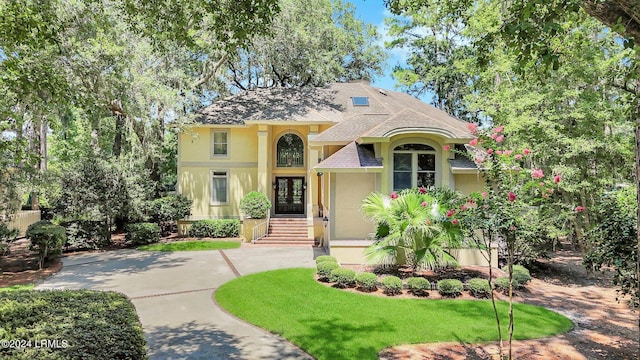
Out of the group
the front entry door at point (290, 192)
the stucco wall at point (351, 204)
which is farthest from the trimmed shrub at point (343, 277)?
the front entry door at point (290, 192)

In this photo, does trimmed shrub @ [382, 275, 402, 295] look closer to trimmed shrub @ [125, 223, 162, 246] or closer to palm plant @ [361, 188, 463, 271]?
palm plant @ [361, 188, 463, 271]


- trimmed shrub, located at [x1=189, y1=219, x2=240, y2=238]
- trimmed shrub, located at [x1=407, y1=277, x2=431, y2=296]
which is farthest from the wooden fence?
trimmed shrub, located at [x1=407, y1=277, x2=431, y2=296]

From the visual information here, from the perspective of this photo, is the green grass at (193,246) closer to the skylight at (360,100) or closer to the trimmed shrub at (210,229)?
the trimmed shrub at (210,229)

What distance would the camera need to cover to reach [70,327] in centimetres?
313

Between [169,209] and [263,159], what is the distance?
578 cm

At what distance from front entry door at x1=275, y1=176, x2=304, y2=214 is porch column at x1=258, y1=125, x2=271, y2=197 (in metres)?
1.59

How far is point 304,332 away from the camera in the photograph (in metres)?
6.69

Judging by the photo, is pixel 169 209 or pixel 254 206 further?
pixel 169 209

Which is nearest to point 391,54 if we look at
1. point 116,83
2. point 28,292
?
point 116,83

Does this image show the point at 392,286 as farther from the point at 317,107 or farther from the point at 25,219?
the point at 25,219

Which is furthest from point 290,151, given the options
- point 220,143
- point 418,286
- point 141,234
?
point 418,286

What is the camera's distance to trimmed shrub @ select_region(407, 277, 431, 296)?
9.14m

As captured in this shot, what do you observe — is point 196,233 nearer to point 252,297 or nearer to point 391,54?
point 252,297

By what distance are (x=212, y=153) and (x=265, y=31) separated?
1506cm
